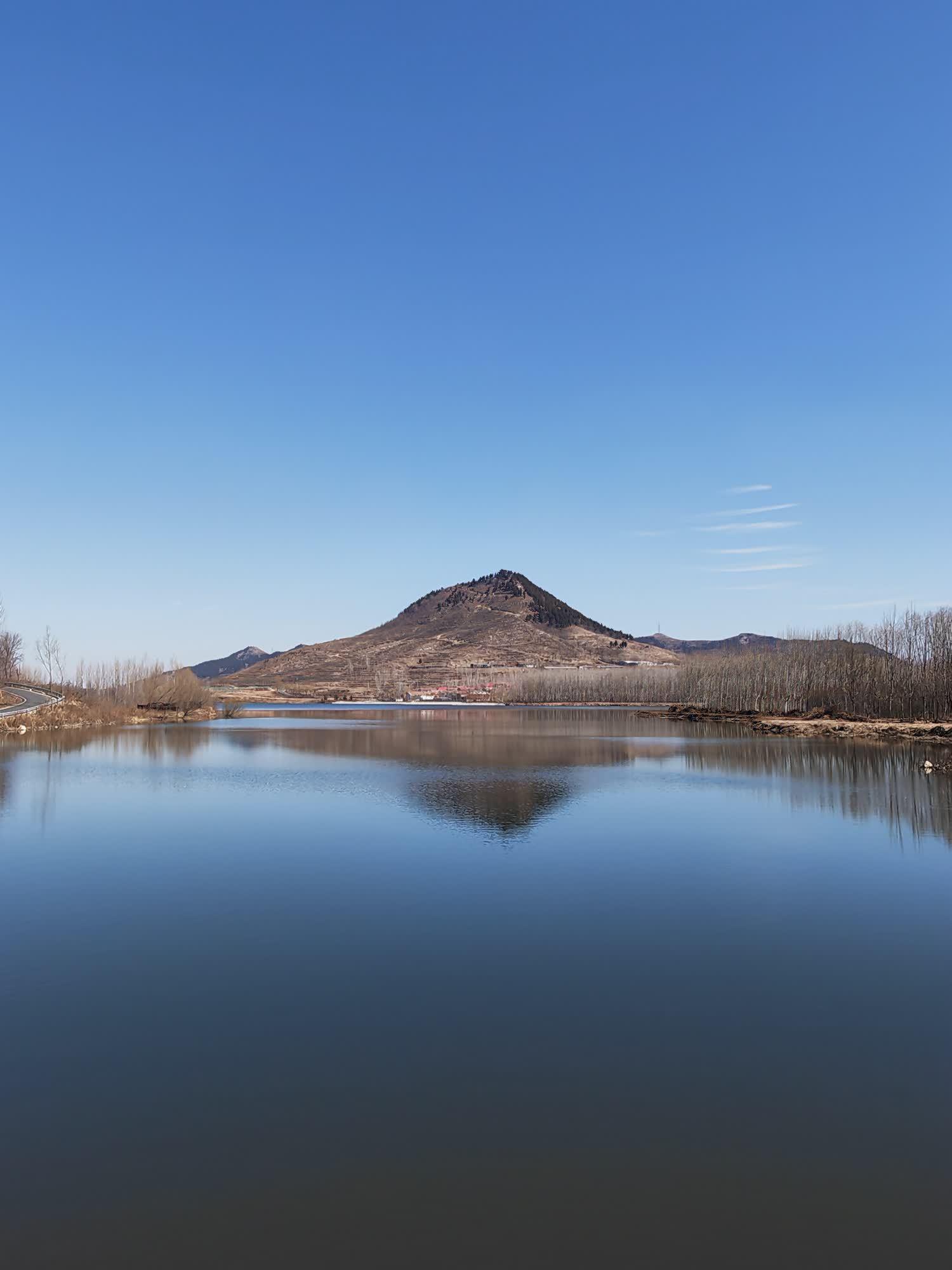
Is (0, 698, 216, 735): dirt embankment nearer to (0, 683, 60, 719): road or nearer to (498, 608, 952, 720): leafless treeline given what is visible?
(0, 683, 60, 719): road

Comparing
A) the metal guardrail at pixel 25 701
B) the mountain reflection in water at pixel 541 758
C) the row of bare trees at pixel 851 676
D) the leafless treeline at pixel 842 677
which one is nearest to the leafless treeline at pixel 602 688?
the leafless treeline at pixel 842 677

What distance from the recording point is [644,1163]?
718cm

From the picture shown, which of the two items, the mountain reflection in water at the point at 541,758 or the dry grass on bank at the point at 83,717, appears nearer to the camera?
the mountain reflection in water at the point at 541,758

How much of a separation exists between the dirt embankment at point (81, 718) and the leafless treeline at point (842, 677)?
74583 millimetres

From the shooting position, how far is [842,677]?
92.1m

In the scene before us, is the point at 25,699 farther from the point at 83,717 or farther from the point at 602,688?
the point at 602,688

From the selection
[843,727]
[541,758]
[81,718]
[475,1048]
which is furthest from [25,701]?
[475,1048]

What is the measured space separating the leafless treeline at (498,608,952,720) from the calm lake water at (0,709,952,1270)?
58.4 m

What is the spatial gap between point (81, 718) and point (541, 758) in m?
51.0

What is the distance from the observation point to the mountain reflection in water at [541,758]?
94.8 ft

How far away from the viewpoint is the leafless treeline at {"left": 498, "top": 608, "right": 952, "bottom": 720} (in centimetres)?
7562

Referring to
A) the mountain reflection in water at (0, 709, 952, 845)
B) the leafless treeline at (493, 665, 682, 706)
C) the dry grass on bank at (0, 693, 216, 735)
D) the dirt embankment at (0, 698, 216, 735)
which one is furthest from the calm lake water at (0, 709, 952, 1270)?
the leafless treeline at (493, 665, 682, 706)

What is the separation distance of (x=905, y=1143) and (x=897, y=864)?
13937 mm

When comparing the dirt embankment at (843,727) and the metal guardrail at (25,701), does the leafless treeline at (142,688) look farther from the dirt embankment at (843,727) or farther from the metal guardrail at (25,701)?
the dirt embankment at (843,727)
